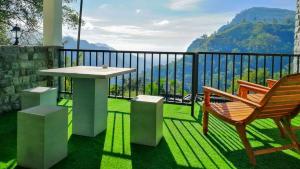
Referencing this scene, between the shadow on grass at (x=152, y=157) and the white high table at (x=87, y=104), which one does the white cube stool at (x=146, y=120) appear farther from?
the white high table at (x=87, y=104)

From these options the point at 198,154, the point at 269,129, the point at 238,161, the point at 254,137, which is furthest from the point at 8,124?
the point at 269,129

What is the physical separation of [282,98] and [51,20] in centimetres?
419

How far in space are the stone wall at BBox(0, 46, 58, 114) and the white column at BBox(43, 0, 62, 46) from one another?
18 centimetres

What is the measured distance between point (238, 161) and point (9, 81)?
3.37 meters

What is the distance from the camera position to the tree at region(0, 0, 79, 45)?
1322 cm

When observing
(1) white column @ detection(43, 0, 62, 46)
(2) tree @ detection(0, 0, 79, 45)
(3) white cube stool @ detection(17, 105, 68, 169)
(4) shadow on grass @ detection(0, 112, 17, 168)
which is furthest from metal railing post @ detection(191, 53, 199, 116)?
(2) tree @ detection(0, 0, 79, 45)

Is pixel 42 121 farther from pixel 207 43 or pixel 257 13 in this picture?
pixel 257 13

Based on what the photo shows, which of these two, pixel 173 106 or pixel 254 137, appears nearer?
pixel 254 137

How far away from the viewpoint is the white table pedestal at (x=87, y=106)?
3.21m

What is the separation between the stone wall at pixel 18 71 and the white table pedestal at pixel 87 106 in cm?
148

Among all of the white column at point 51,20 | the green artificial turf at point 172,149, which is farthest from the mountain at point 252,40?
the green artificial turf at point 172,149

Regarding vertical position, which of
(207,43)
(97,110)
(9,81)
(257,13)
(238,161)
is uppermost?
(257,13)

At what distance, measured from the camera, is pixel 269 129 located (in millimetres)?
3688

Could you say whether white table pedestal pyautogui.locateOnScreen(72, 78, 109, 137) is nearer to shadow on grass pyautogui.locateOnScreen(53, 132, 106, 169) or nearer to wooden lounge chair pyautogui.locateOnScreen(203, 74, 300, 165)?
shadow on grass pyautogui.locateOnScreen(53, 132, 106, 169)
